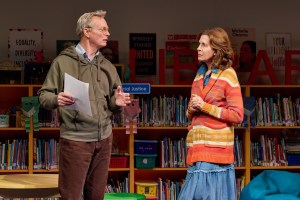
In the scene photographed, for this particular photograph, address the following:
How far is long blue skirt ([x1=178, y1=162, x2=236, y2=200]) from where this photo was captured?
10.9ft

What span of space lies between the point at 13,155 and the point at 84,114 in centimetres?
258

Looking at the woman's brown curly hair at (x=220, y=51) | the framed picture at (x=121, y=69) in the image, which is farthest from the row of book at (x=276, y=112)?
the woman's brown curly hair at (x=220, y=51)

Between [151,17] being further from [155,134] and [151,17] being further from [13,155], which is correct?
[13,155]

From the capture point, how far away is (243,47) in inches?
240

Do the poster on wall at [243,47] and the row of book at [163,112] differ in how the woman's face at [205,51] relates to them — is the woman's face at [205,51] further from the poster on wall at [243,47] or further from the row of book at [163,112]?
the poster on wall at [243,47]

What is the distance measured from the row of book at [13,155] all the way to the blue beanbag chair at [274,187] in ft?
6.70

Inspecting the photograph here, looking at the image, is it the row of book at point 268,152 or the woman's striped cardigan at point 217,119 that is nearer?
the woman's striped cardigan at point 217,119

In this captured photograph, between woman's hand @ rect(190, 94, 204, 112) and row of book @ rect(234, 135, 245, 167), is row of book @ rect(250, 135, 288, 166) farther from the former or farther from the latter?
woman's hand @ rect(190, 94, 204, 112)

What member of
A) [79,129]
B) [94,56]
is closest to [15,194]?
[79,129]

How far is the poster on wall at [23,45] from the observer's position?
5.83 meters

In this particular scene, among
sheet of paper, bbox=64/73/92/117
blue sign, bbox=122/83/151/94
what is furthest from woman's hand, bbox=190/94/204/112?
blue sign, bbox=122/83/151/94

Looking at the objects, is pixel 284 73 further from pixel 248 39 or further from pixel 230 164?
pixel 230 164

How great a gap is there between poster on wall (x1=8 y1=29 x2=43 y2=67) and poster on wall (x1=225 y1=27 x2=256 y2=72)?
1.90m

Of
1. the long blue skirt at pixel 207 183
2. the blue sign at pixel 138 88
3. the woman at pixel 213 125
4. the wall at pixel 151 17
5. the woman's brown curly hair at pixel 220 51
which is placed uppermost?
the wall at pixel 151 17
